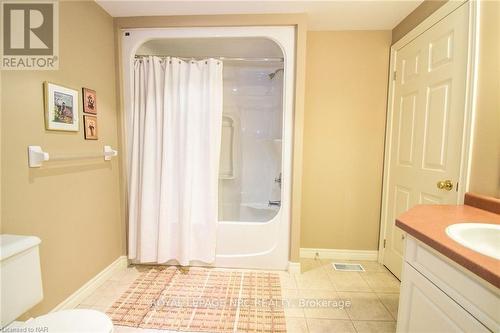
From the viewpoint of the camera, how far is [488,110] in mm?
1310

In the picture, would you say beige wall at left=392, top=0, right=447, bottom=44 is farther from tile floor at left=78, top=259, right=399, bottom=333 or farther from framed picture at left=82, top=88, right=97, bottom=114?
framed picture at left=82, top=88, right=97, bottom=114

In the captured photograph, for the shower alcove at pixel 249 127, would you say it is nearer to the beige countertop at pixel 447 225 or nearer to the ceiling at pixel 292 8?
the ceiling at pixel 292 8

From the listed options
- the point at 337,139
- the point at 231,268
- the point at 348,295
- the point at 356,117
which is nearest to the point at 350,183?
the point at 337,139

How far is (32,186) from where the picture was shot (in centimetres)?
133

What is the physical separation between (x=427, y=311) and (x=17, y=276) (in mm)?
1820

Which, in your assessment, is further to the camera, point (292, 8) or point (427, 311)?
point (292, 8)

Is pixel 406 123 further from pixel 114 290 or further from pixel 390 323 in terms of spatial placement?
pixel 114 290

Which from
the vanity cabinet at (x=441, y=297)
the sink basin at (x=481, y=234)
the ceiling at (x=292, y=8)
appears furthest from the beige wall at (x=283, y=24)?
the sink basin at (x=481, y=234)

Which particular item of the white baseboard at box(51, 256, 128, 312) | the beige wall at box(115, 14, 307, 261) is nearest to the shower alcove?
the beige wall at box(115, 14, 307, 261)

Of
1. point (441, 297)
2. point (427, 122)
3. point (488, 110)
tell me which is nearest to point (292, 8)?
point (427, 122)

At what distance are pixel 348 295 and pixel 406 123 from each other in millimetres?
1517

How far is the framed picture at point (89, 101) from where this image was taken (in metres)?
1.70

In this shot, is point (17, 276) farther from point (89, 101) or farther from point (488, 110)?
point (488, 110)

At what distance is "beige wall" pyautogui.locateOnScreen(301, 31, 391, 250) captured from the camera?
2.23 metres
